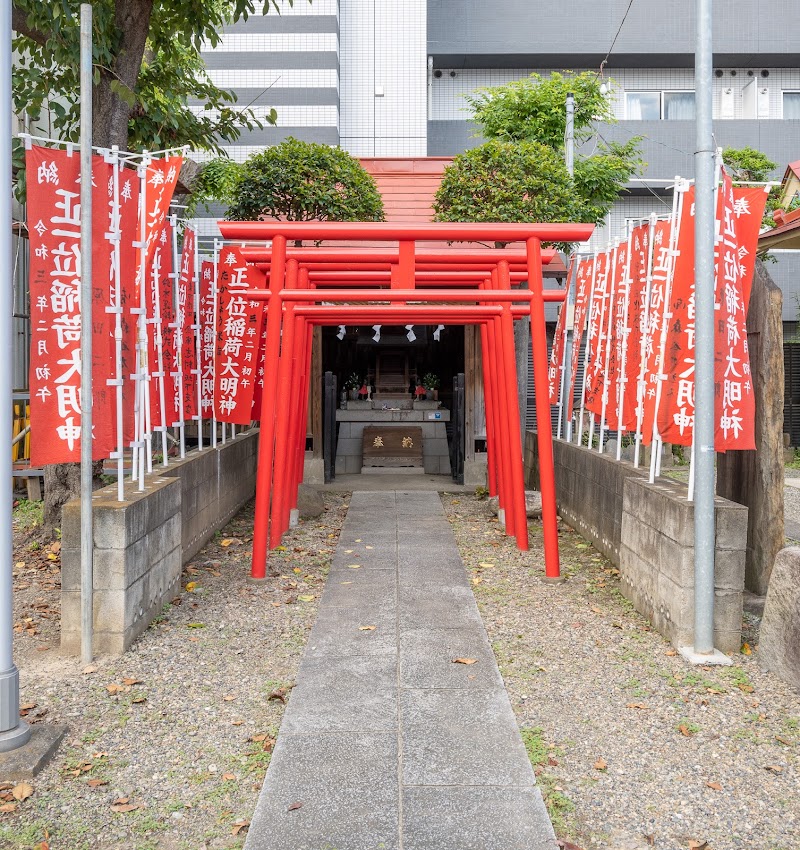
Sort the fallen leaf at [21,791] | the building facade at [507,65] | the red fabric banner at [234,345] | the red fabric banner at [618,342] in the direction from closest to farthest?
the fallen leaf at [21,791]
the red fabric banner at [618,342]
the red fabric banner at [234,345]
the building facade at [507,65]

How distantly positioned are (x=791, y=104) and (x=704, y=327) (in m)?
20.8

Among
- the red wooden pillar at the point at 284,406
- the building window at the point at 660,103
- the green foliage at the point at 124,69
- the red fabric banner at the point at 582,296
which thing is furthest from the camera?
the building window at the point at 660,103

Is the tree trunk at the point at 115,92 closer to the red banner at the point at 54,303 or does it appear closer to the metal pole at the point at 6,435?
the red banner at the point at 54,303

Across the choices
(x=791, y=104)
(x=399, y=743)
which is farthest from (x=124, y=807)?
(x=791, y=104)

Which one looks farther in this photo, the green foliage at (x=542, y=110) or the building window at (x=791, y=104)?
the building window at (x=791, y=104)

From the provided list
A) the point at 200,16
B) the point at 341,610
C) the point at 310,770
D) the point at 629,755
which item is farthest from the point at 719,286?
the point at 200,16

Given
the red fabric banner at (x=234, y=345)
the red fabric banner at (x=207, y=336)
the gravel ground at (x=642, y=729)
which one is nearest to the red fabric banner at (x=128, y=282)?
the gravel ground at (x=642, y=729)

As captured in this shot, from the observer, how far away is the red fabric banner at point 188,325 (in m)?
7.67

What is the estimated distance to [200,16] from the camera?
7816mm

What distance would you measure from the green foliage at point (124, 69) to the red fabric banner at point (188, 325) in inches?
45.1

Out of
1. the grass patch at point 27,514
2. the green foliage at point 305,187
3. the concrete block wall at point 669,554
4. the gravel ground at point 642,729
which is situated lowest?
the gravel ground at point 642,729

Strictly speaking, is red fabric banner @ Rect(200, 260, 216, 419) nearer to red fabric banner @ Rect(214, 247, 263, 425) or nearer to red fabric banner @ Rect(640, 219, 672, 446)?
red fabric banner @ Rect(214, 247, 263, 425)

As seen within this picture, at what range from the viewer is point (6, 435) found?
365 centimetres

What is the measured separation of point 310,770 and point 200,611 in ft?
8.80
